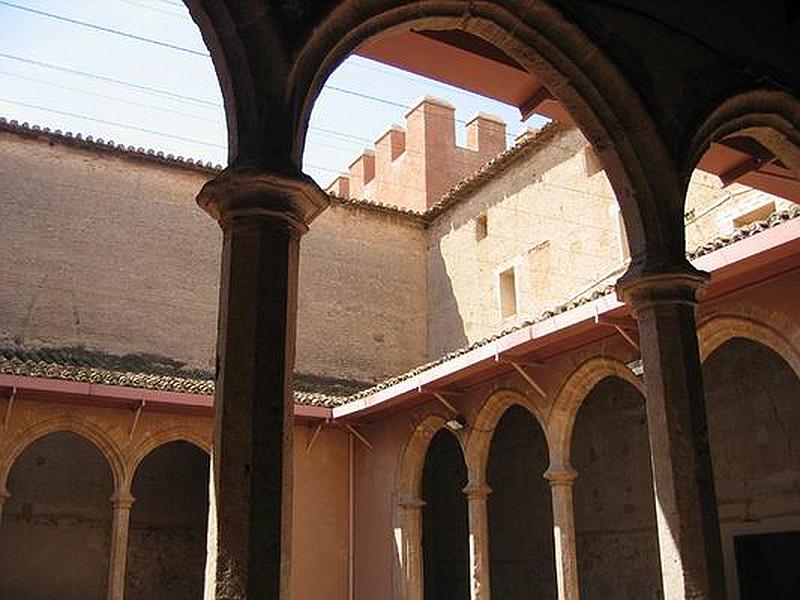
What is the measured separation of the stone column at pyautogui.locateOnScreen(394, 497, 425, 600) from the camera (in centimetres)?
1368

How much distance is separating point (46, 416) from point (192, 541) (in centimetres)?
446

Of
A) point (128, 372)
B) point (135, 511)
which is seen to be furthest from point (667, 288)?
point (135, 511)

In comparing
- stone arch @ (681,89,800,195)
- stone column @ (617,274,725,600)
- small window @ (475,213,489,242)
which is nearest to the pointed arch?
stone arch @ (681,89,800,195)

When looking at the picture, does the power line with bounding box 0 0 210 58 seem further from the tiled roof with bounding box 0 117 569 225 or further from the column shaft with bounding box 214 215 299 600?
the tiled roof with bounding box 0 117 569 225

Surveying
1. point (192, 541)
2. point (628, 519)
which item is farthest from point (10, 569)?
point (628, 519)

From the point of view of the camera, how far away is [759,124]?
19.9 ft

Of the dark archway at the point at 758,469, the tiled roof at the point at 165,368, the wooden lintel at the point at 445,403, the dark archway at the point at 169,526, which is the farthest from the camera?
the dark archway at the point at 169,526

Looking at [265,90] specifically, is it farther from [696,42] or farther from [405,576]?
[405,576]

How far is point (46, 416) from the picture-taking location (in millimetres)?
12906

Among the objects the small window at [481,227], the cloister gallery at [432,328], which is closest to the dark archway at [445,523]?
the cloister gallery at [432,328]

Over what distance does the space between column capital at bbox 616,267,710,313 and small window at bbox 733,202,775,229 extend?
8.03 m

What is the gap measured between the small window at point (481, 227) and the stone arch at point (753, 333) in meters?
9.01

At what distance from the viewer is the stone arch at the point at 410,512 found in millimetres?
13703

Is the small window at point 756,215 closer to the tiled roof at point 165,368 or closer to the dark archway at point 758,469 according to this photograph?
the tiled roof at point 165,368
